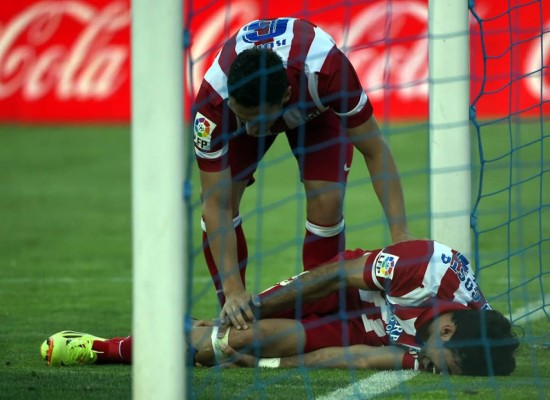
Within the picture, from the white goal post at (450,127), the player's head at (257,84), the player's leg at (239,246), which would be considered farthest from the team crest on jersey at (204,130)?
the white goal post at (450,127)

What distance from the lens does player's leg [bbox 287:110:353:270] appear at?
5.48 meters

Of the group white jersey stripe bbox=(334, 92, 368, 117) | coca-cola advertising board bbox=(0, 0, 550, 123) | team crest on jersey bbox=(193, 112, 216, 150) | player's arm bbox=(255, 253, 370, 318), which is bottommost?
player's arm bbox=(255, 253, 370, 318)

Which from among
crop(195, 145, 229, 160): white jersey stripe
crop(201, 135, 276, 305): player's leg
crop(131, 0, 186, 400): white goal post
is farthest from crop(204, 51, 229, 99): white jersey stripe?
crop(131, 0, 186, 400): white goal post

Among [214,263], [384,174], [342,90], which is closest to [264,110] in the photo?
[342,90]

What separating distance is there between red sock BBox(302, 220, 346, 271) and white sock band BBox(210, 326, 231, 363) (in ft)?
2.99

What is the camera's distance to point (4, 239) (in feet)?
31.2

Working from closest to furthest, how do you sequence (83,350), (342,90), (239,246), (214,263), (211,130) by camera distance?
(211,130), (342,90), (83,350), (214,263), (239,246)

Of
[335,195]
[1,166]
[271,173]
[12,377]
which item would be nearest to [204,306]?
[335,195]

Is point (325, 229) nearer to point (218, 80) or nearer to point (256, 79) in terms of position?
point (218, 80)

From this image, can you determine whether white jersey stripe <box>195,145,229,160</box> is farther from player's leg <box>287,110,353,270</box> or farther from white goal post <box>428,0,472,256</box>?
white goal post <box>428,0,472,256</box>

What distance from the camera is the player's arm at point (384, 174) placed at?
16.8ft

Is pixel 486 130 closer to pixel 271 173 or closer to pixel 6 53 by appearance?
pixel 271 173

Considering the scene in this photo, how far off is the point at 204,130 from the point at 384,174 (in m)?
0.87

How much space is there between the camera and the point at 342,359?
4941mm
